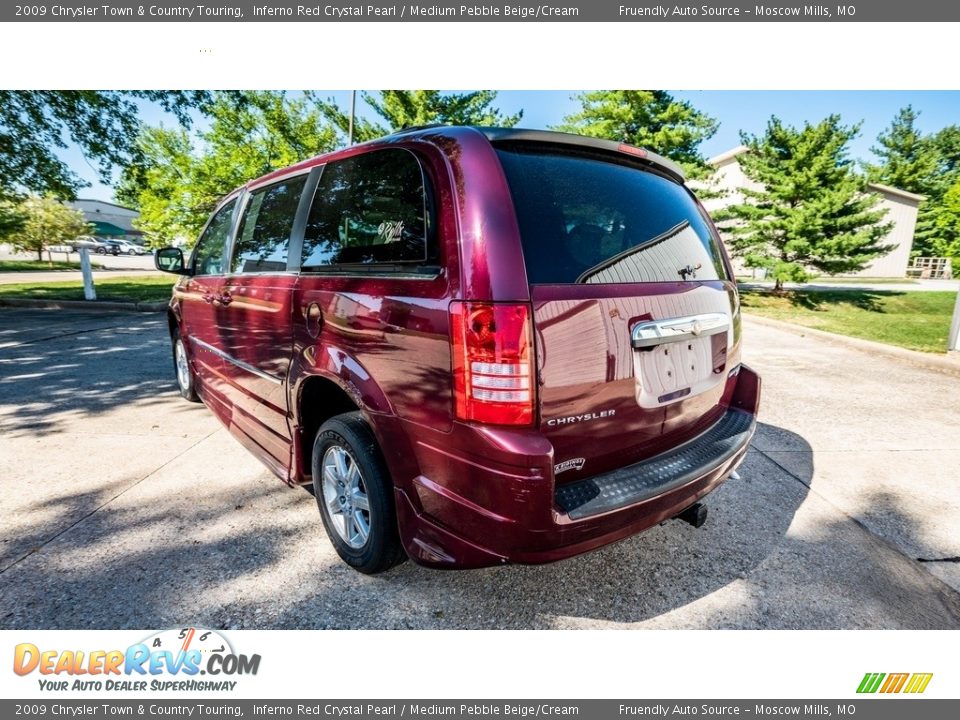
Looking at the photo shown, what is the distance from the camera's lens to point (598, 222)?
1936 millimetres

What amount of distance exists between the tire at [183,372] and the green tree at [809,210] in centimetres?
1606

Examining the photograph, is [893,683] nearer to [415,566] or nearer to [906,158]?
[415,566]

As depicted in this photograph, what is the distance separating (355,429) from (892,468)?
3969 mm

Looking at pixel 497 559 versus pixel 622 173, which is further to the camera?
pixel 622 173

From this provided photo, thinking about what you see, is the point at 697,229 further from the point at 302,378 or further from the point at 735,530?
the point at 302,378

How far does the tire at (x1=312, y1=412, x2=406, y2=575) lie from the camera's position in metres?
2.09

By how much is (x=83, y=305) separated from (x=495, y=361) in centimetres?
1299

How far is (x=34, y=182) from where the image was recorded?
409 inches

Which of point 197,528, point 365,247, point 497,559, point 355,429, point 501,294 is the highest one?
point 365,247

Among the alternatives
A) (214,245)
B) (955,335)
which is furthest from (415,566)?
(955,335)

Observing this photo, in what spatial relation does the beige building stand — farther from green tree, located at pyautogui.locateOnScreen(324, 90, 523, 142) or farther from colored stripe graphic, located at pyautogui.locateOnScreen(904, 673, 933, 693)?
colored stripe graphic, located at pyautogui.locateOnScreen(904, 673, 933, 693)

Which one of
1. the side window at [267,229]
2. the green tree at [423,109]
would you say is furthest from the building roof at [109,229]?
the side window at [267,229]

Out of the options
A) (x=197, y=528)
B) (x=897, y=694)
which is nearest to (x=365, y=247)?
(x=197, y=528)

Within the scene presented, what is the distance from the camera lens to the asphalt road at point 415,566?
2.08m
